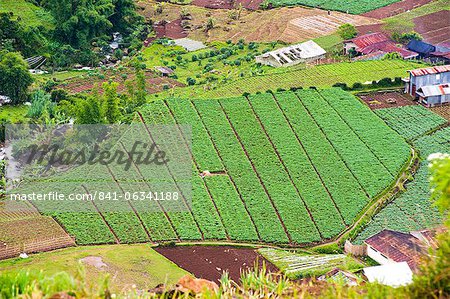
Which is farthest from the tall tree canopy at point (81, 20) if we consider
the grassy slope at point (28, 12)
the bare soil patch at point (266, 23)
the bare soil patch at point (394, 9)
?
the bare soil patch at point (394, 9)

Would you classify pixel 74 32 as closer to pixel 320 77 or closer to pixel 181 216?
pixel 320 77

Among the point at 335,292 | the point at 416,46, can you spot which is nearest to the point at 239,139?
the point at 416,46

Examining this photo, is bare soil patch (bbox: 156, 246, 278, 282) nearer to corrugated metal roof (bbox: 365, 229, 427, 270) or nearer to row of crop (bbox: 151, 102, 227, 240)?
row of crop (bbox: 151, 102, 227, 240)

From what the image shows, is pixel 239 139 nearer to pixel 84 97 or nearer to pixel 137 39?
pixel 84 97

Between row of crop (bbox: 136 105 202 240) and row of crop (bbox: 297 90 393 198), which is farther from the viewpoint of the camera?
row of crop (bbox: 297 90 393 198)

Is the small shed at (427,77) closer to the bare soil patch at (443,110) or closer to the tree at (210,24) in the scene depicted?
the bare soil patch at (443,110)

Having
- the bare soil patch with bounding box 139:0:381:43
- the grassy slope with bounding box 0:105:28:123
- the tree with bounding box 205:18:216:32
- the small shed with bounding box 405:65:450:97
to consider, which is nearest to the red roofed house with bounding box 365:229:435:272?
the small shed with bounding box 405:65:450:97

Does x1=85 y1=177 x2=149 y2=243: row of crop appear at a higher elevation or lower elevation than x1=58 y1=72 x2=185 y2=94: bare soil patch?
higher
